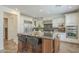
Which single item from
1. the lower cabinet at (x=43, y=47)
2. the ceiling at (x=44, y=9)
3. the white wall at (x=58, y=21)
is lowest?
the lower cabinet at (x=43, y=47)

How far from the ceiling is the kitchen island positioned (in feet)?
1.45

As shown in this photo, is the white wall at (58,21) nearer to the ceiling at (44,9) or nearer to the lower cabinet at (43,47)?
the ceiling at (44,9)

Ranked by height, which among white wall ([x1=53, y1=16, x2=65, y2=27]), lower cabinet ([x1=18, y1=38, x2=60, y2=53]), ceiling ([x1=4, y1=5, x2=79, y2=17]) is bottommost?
lower cabinet ([x1=18, y1=38, x2=60, y2=53])

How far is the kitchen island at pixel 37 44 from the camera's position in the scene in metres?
1.99

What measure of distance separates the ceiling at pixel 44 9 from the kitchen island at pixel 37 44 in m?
0.44

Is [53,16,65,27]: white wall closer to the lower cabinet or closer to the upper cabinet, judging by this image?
the upper cabinet

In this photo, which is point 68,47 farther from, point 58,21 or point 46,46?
point 58,21

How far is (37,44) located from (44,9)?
674 millimetres

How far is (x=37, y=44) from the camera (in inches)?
81.4

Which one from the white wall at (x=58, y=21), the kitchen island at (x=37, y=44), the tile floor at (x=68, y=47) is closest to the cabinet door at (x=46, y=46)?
the kitchen island at (x=37, y=44)

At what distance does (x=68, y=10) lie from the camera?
6.42ft

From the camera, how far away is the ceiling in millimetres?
1956

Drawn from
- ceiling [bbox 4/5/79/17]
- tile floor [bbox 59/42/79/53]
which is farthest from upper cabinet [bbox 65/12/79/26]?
tile floor [bbox 59/42/79/53]
